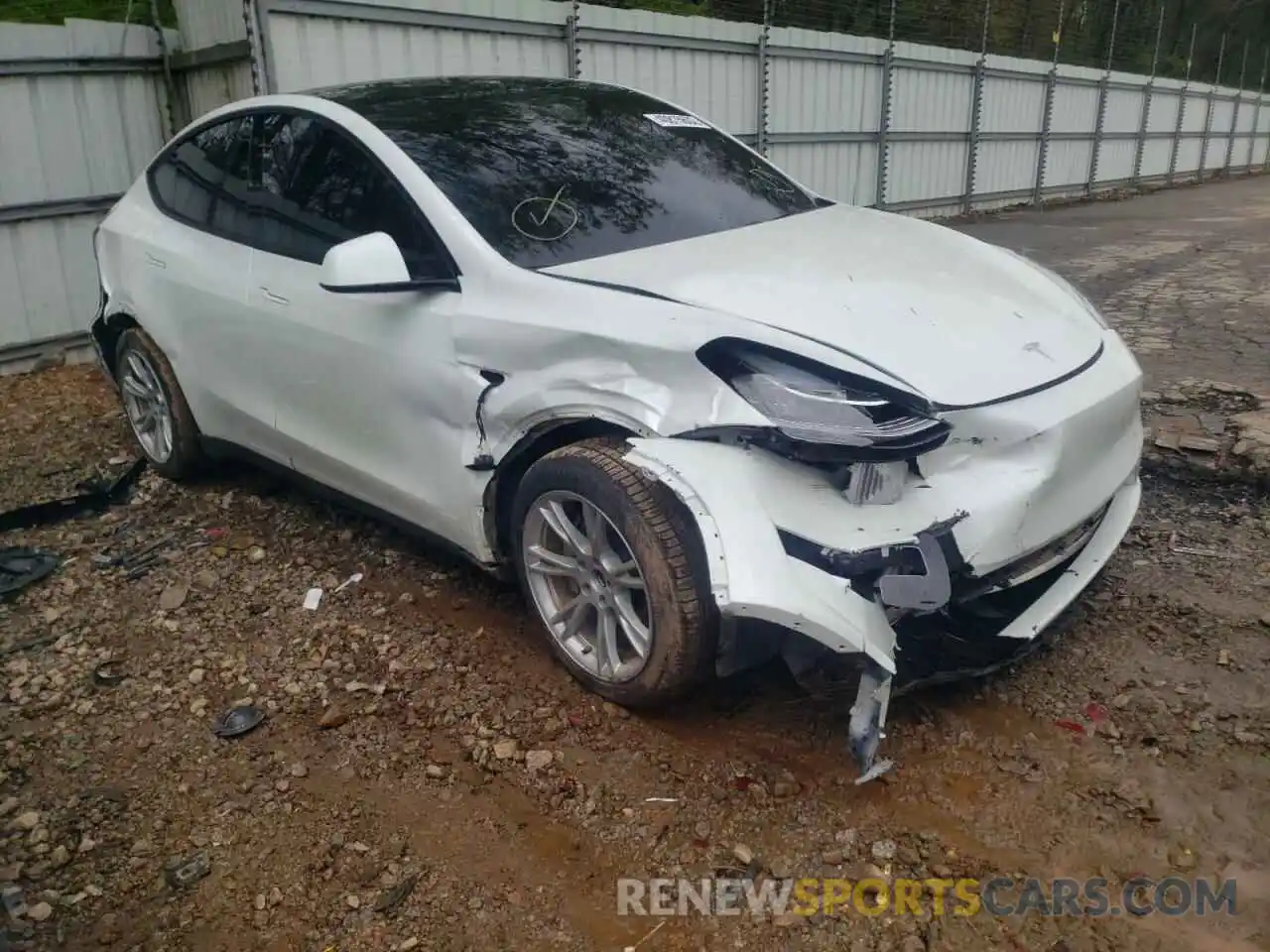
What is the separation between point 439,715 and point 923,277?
6.18 ft

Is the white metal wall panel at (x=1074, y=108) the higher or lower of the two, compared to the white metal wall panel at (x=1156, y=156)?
higher

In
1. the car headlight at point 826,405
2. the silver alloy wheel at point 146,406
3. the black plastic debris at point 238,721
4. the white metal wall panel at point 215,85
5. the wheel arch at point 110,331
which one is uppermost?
the white metal wall panel at point 215,85

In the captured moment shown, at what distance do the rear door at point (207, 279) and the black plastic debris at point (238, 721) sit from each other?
3.88ft

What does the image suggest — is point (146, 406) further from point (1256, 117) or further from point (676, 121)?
point (1256, 117)

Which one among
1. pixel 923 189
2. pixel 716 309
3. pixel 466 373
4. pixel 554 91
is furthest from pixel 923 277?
pixel 923 189

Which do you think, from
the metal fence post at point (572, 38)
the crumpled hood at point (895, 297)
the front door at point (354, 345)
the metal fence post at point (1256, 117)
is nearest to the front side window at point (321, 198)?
the front door at point (354, 345)

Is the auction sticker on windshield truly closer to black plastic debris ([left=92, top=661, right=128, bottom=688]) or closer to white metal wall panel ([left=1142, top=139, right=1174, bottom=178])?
black plastic debris ([left=92, top=661, right=128, bottom=688])

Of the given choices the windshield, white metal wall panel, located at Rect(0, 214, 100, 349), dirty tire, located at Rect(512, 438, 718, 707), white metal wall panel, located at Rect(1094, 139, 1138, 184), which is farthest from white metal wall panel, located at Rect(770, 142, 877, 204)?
dirty tire, located at Rect(512, 438, 718, 707)

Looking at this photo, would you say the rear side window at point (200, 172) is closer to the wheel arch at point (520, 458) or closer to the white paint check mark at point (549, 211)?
the white paint check mark at point (549, 211)

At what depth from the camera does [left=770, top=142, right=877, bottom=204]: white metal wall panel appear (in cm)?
1202

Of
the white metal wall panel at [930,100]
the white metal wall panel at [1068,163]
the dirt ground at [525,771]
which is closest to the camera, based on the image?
the dirt ground at [525,771]

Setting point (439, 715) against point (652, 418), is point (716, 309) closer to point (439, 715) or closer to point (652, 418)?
point (652, 418)

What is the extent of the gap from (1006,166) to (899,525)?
52.3 feet

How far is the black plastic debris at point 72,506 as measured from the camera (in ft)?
14.3
